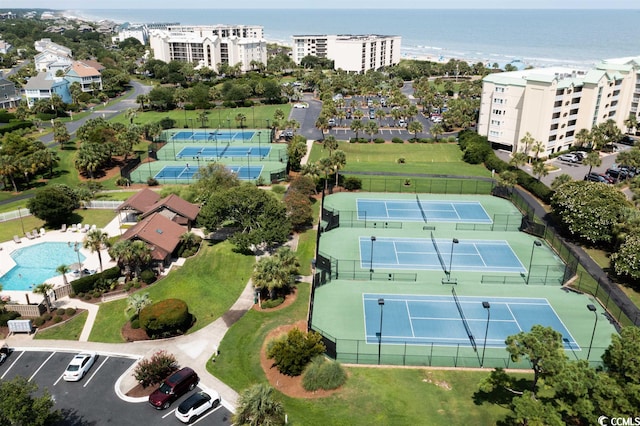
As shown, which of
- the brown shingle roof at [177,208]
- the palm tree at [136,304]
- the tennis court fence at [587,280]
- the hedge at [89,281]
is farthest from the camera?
the brown shingle roof at [177,208]

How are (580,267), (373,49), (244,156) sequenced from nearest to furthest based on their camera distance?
(580,267) → (244,156) → (373,49)

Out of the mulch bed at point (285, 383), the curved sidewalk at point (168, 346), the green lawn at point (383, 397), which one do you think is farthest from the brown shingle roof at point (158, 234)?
the mulch bed at point (285, 383)

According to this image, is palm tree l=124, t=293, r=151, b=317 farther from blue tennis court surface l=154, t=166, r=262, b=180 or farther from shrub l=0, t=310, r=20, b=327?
blue tennis court surface l=154, t=166, r=262, b=180

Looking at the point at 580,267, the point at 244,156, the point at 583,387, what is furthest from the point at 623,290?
the point at 244,156

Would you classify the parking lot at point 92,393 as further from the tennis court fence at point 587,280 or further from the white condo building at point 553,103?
the white condo building at point 553,103

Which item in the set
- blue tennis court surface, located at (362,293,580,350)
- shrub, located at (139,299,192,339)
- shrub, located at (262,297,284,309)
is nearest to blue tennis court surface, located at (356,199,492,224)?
blue tennis court surface, located at (362,293,580,350)

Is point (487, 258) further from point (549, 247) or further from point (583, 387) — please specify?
point (583, 387)
